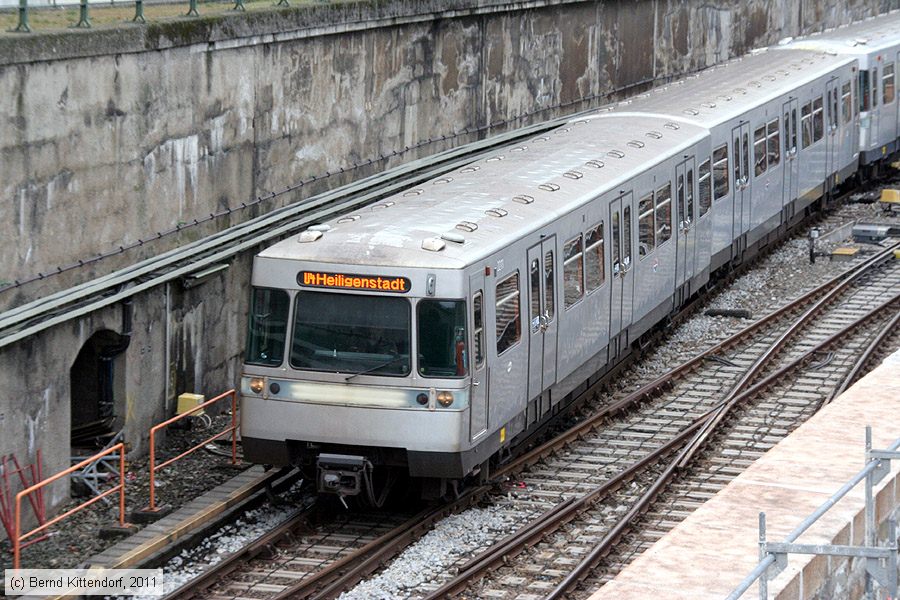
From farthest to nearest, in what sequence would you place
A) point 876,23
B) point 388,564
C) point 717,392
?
1. point 876,23
2. point 717,392
3. point 388,564

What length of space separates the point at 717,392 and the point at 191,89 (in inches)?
283

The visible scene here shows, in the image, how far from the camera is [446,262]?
1398 centimetres

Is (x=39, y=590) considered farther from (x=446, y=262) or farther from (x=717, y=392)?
(x=717, y=392)

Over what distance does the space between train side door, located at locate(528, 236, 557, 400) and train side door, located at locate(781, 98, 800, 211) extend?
11405 mm

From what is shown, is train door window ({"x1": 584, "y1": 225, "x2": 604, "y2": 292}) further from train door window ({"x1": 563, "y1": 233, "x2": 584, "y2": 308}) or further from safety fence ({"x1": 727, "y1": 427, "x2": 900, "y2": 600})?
safety fence ({"x1": 727, "y1": 427, "x2": 900, "y2": 600})

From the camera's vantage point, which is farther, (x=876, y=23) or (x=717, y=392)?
(x=876, y=23)

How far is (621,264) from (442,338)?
4998 millimetres

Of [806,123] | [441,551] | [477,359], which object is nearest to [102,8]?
[477,359]

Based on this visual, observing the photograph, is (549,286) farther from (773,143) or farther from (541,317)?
(773,143)

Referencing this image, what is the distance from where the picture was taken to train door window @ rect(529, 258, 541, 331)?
51.7 ft

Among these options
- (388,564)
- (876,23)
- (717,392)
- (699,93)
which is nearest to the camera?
(388,564)

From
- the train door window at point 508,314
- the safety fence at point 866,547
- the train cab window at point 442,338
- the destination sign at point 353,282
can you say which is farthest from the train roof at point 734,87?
the safety fence at point 866,547

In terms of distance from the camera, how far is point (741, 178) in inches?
955

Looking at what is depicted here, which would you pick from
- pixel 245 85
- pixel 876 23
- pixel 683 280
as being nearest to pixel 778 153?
pixel 683 280
